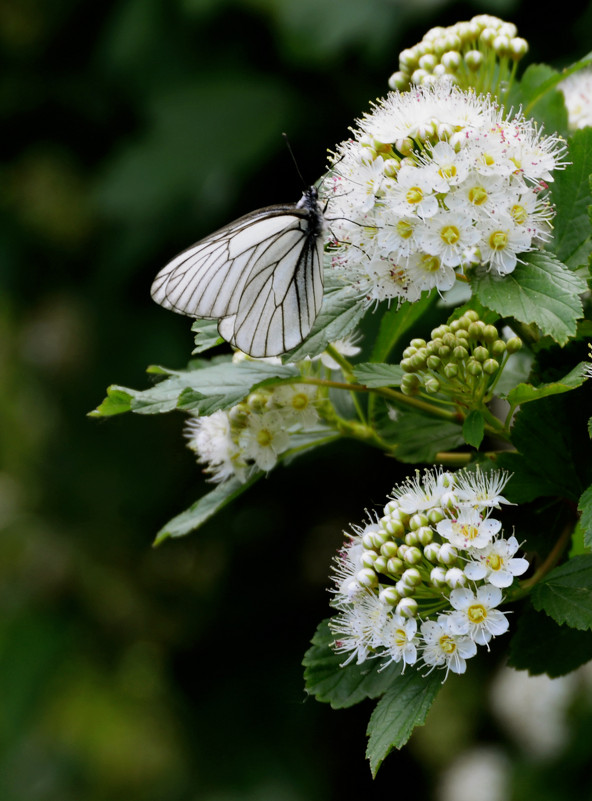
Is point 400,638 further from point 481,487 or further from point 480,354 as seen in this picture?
point 480,354

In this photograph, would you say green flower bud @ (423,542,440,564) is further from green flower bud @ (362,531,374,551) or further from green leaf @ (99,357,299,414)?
green leaf @ (99,357,299,414)

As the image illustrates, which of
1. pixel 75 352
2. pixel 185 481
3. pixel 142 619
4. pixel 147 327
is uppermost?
pixel 147 327

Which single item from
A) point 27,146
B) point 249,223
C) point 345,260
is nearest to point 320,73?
point 27,146

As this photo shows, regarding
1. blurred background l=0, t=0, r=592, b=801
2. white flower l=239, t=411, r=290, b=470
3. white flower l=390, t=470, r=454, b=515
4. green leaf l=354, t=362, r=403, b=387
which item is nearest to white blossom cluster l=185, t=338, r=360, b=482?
white flower l=239, t=411, r=290, b=470

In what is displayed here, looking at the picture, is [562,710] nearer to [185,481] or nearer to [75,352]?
[185,481]

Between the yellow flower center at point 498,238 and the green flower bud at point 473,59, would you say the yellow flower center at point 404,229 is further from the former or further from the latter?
the green flower bud at point 473,59

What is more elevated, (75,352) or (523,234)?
(523,234)

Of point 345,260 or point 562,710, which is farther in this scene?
point 562,710
